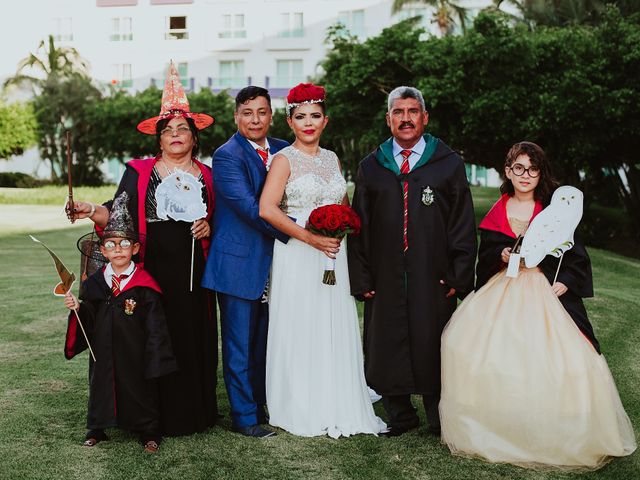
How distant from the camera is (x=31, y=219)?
80.6ft

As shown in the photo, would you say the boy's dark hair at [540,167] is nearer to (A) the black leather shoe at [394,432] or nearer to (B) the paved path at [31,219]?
(A) the black leather shoe at [394,432]

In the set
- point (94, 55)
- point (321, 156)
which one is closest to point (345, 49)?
point (321, 156)

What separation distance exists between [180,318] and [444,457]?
1.72 m

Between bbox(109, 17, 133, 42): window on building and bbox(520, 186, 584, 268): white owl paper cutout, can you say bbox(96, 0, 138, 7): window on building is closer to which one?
bbox(109, 17, 133, 42): window on building

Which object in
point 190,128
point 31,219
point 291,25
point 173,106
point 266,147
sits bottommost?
point 31,219

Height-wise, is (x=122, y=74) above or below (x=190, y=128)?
above

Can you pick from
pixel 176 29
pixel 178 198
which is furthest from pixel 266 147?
pixel 176 29

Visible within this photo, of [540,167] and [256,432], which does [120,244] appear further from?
[540,167]

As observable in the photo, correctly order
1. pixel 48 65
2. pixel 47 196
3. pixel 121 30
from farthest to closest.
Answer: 1. pixel 121 30
2. pixel 48 65
3. pixel 47 196

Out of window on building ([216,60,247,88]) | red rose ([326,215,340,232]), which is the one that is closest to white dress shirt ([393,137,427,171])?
red rose ([326,215,340,232])

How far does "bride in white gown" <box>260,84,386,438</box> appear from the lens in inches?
191

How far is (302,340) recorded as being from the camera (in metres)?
4.89

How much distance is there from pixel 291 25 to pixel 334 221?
1732 inches

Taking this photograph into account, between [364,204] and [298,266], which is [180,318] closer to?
[298,266]
